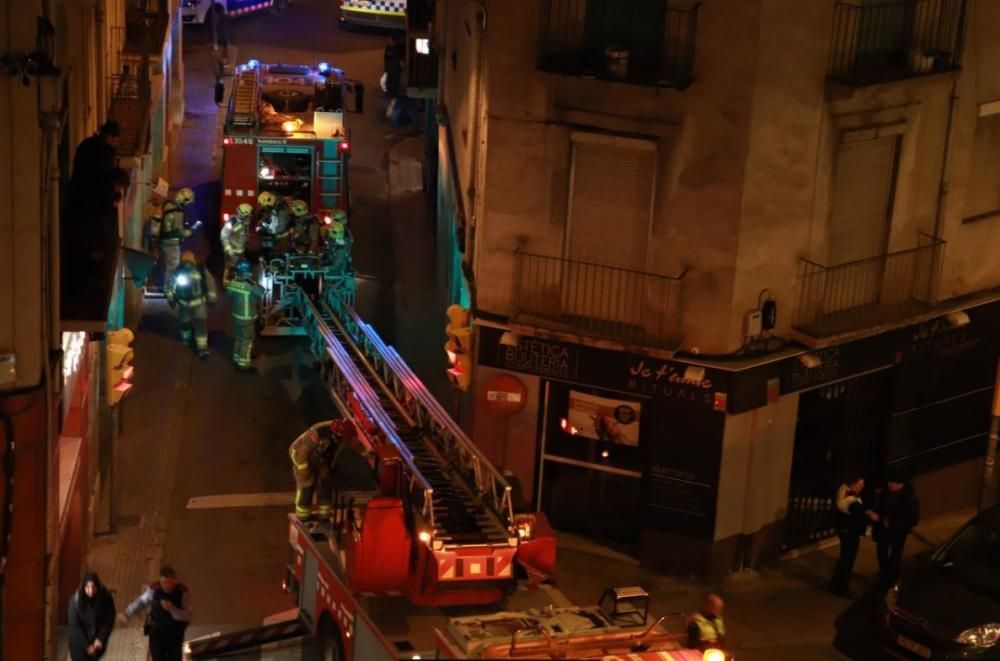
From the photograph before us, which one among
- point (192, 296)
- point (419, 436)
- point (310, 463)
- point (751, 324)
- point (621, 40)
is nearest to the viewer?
point (310, 463)

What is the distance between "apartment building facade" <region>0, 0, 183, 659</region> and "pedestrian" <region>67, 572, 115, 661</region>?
21 centimetres

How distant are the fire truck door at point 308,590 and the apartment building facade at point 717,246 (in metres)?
4.34

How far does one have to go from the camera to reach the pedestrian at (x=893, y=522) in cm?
2092

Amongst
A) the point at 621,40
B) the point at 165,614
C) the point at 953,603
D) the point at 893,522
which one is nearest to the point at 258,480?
the point at 165,614

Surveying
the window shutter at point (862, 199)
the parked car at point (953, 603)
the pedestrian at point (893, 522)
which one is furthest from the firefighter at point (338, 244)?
the parked car at point (953, 603)

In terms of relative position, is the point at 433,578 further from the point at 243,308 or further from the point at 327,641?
the point at 243,308

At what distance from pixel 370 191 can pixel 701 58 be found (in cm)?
1571

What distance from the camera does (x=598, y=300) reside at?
21.3 meters

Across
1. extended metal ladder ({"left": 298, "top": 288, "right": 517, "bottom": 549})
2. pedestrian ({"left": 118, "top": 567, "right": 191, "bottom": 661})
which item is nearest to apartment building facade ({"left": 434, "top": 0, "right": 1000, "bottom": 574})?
extended metal ladder ({"left": 298, "top": 288, "right": 517, "bottom": 549})

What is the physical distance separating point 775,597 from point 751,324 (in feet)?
10.9

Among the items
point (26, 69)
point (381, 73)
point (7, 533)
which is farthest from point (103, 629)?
point (381, 73)

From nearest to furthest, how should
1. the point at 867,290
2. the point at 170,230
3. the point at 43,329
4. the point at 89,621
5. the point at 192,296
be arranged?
the point at 43,329
the point at 89,621
the point at 867,290
the point at 192,296
the point at 170,230

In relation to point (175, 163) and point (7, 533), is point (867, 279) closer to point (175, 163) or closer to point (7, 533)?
point (7, 533)

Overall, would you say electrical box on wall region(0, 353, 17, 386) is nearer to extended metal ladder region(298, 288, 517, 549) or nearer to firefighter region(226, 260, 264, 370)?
extended metal ladder region(298, 288, 517, 549)
